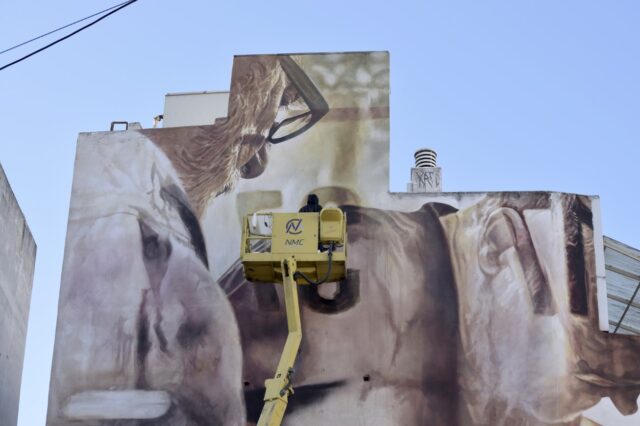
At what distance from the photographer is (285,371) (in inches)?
605

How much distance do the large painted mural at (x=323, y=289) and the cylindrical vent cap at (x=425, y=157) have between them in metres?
1.52

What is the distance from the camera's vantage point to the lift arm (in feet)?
49.4

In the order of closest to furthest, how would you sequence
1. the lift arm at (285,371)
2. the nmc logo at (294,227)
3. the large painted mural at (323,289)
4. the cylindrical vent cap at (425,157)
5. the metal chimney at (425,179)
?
the lift arm at (285,371)
the nmc logo at (294,227)
the large painted mural at (323,289)
the metal chimney at (425,179)
the cylindrical vent cap at (425,157)

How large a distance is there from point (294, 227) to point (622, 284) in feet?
24.3

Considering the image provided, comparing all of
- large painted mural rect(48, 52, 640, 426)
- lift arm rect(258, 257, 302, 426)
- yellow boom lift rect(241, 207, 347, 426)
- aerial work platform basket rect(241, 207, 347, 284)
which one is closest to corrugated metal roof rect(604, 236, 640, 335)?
large painted mural rect(48, 52, 640, 426)

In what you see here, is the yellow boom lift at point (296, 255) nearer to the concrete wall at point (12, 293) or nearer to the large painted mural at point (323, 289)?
the large painted mural at point (323, 289)

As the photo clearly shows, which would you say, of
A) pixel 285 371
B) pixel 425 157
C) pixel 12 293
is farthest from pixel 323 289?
pixel 12 293

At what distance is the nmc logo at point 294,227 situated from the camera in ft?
53.7

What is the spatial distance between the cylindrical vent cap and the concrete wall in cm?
848

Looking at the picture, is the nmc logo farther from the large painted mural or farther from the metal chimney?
the metal chimney

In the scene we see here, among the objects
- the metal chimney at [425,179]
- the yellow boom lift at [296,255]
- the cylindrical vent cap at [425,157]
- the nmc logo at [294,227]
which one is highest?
the cylindrical vent cap at [425,157]

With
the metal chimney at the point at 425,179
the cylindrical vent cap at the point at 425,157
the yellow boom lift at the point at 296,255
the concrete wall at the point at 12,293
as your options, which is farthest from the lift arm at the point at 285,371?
the concrete wall at the point at 12,293

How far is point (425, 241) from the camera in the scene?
18781 millimetres

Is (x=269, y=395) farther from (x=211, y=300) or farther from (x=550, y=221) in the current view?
(x=550, y=221)
